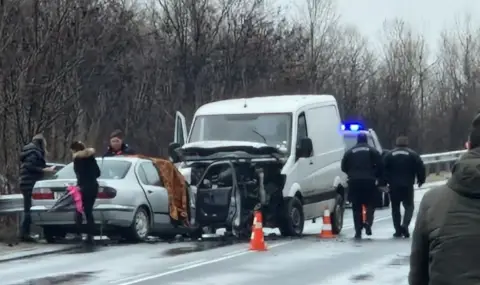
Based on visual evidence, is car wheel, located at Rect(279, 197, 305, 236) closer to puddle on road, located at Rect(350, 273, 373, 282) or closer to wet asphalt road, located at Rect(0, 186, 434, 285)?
wet asphalt road, located at Rect(0, 186, 434, 285)

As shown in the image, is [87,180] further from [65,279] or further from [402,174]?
[402,174]

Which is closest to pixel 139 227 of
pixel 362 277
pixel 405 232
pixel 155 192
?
pixel 155 192

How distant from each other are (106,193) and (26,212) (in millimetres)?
1402

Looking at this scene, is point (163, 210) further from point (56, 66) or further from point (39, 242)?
point (56, 66)

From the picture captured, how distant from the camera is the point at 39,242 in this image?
Answer: 1878 centimetres

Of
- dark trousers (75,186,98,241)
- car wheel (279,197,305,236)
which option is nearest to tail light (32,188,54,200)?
dark trousers (75,186,98,241)

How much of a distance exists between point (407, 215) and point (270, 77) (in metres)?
23.9

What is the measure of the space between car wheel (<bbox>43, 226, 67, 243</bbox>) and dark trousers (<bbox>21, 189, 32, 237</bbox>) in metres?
0.29

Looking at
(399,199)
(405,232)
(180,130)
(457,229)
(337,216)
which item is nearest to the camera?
(457,229)

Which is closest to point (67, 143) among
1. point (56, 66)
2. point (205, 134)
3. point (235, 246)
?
point (56, 66)

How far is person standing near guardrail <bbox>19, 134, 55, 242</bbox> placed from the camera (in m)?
18.4

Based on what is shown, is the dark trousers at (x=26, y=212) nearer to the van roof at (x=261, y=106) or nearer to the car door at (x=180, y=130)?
the car door at (x=180, y=130)

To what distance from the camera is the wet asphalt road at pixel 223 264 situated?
13.2 metres

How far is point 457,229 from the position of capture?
4.50 metres
